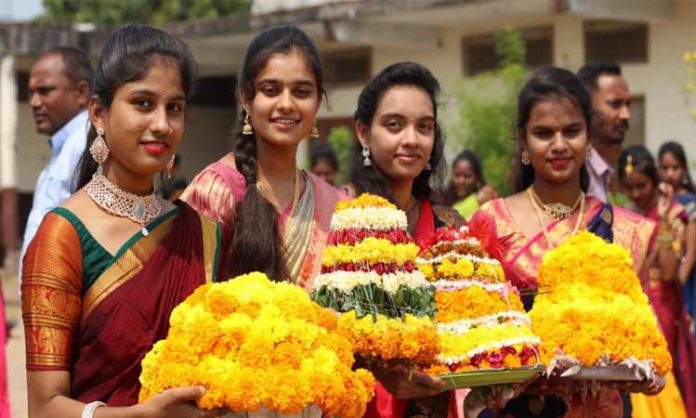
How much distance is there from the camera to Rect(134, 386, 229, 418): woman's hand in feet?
11.7

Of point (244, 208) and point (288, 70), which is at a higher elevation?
point (288, 70)

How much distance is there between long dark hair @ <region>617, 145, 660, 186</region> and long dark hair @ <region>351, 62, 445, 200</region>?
5101mm

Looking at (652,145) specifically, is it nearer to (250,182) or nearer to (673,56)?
(673,56)

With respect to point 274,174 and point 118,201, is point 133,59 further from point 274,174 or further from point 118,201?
point 274,174

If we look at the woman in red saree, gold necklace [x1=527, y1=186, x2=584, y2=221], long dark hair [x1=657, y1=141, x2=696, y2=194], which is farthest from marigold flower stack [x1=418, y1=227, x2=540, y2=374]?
long dark hair [x1=657, y1=141, x2=696, y2=194]

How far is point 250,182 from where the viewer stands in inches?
191

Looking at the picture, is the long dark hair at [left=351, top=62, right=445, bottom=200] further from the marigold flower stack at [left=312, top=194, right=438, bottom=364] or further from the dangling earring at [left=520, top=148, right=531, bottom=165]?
the marigold flower stack at [left=312, top=194, right=438, bottom=364]

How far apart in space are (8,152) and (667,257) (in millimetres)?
15081

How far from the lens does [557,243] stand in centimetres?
571

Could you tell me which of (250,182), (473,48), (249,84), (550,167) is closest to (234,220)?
(250,182)

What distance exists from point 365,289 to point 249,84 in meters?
1.06

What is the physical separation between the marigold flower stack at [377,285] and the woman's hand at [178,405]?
25.7 inches

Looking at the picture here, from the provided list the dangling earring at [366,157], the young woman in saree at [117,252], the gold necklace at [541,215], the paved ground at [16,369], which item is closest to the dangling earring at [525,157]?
the gold necklace at [541,215]

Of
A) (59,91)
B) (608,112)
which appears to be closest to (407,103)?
(608,112)
